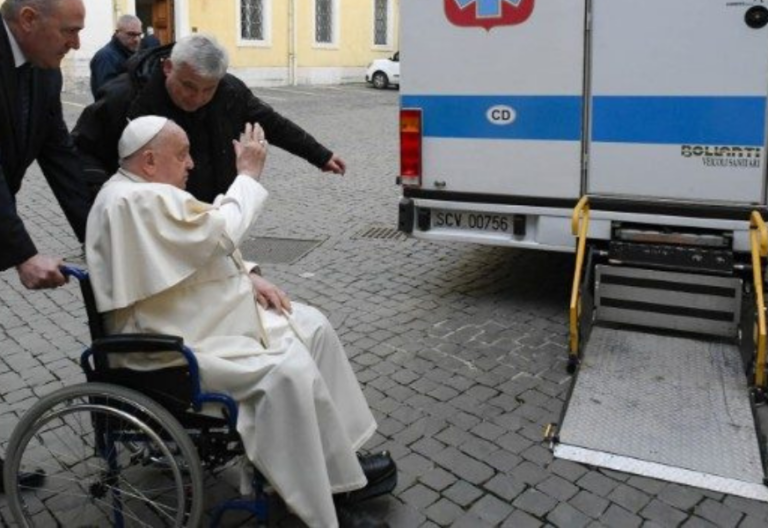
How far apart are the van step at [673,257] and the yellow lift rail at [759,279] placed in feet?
0.66

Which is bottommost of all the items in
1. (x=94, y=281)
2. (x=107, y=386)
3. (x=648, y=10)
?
(x=107, y=386)

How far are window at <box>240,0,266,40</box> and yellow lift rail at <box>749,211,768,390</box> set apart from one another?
23713 millimetres

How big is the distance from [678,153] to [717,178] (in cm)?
24

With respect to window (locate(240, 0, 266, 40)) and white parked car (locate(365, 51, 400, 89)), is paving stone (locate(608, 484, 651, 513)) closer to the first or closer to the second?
window (locate(240, 0, 266, 40))

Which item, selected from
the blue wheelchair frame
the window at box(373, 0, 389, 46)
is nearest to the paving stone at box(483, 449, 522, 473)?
the blue wheelchair frame

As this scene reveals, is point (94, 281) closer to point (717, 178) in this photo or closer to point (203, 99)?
point (203, 99)

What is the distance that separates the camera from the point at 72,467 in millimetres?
3574

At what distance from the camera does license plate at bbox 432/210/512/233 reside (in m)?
5.39

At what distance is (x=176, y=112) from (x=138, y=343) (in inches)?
47.6

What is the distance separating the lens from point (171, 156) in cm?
294

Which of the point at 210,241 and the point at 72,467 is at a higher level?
the point at 210,241

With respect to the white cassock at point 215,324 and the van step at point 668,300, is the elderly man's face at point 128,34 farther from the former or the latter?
the white cassock at point 215,324

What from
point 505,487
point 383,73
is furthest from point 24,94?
point 383,73

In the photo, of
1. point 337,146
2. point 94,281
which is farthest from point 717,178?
point 337,146
